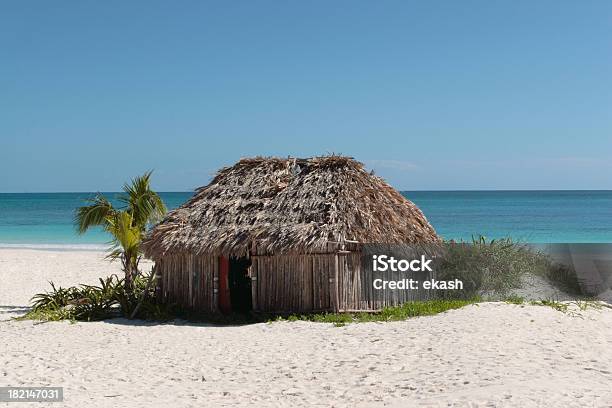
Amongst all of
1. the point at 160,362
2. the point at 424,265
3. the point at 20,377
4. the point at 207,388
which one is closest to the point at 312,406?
the point at 207,388

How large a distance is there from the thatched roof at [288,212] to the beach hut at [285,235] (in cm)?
2

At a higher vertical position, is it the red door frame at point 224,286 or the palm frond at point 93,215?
the palm frond at point 93,215

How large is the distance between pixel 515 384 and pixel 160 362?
528 centimetres

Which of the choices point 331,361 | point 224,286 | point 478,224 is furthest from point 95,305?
point 478,224

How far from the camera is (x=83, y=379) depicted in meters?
9.91

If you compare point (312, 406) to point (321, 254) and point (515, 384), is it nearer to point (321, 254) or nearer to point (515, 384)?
point (515, 384)

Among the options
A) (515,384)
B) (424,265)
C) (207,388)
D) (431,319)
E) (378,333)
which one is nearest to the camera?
(515,384)

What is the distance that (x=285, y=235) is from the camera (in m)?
13.7

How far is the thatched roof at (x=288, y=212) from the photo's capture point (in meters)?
13.8

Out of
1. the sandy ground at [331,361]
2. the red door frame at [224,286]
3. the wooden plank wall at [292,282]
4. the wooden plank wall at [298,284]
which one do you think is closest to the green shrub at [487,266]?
the wooden plank wall at [298,284]

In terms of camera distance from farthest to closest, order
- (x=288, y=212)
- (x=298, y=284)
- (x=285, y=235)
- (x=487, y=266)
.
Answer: (x=487, y=266), (x=288, y=212), (x=298, y=284), (x=285, y=235)

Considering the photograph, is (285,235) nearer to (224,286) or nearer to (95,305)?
(224,286)

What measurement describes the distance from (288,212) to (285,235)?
77 cm

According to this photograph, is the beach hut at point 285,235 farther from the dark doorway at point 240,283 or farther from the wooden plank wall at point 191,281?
the dark doorway at point 240,283
